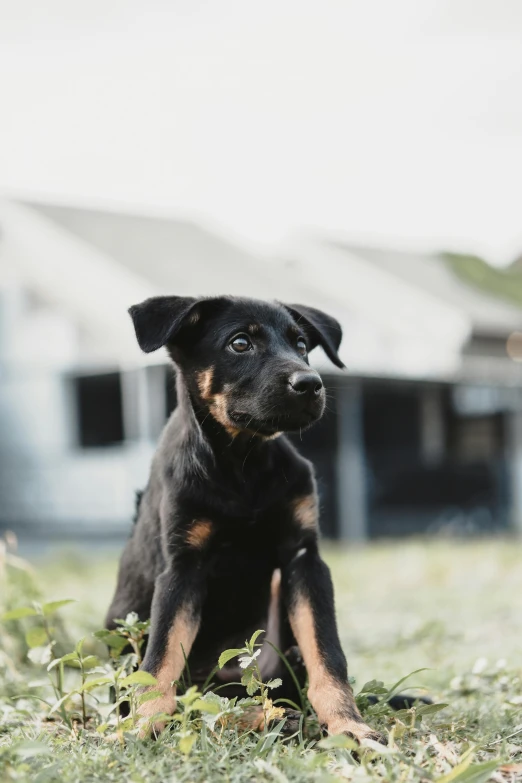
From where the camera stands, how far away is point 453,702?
441 cm

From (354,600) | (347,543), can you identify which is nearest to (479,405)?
(347,543)

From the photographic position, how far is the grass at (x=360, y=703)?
9.30 feet

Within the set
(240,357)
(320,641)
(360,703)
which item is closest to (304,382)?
(240,357)

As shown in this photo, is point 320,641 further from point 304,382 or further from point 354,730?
point 304,382

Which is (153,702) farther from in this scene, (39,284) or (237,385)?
(39,284)

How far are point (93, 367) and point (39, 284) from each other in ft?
9.77

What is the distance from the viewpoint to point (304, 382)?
3309 mm

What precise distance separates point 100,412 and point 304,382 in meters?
16.1

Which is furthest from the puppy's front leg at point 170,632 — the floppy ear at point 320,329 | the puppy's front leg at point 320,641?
the floppy ear at point 320,329

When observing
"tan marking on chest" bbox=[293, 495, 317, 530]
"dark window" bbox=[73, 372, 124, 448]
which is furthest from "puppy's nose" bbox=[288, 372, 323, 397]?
"dark window" bbox=[73, 372, 124, 448]

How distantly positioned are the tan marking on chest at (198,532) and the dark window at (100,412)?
1477 centimetres

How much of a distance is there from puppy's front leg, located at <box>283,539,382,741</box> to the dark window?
48.6 feet

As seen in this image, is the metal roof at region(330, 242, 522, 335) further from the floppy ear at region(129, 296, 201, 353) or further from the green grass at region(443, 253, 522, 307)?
the floppy ear at region(129, 296, 201, 353)

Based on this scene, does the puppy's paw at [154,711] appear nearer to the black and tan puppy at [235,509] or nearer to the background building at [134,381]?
the black and tan puppy at [235,509]
